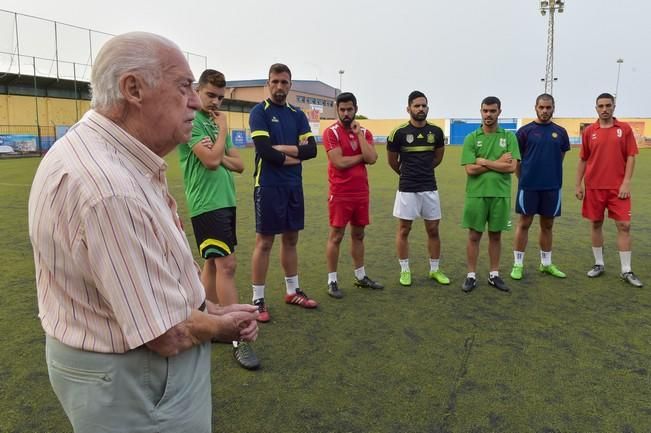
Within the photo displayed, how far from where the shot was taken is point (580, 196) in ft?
19.2

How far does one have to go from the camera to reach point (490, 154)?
5.24 metres

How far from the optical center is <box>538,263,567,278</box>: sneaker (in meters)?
5.41

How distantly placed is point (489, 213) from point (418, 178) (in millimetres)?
864

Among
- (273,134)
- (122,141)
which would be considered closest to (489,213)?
(273,134)

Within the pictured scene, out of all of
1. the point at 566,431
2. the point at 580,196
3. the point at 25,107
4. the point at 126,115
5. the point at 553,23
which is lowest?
the point at 566,431

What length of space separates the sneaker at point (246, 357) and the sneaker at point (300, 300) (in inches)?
43.1

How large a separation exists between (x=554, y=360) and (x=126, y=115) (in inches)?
130

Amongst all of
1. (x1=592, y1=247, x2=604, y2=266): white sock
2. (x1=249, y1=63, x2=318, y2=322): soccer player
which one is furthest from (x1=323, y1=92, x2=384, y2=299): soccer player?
(x1=592, y1=247, x2=604, y2=266): white sock

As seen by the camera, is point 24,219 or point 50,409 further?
point 24,219

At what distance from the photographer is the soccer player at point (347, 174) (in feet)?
16.3

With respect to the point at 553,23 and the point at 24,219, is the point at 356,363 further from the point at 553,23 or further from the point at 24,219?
the point at 553,23

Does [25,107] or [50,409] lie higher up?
[25,107]

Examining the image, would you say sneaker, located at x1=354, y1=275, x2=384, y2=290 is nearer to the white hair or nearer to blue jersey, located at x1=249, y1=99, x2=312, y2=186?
blue jersey, located at x1=249, y1=99, x2=312, y2=186

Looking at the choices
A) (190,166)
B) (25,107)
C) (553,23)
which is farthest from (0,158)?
(553,23)
